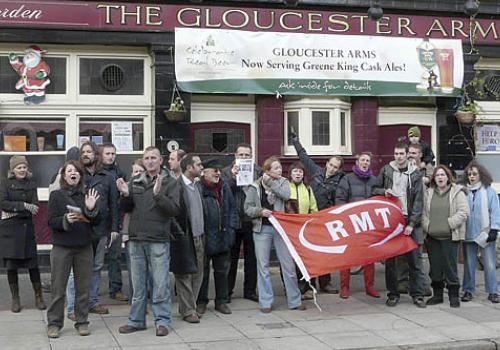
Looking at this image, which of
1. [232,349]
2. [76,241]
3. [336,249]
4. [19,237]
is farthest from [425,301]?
[19,237]

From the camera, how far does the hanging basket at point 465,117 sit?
12.2 m

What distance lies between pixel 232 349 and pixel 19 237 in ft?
10.7

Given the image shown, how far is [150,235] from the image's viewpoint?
282 inches

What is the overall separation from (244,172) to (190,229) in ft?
3.79

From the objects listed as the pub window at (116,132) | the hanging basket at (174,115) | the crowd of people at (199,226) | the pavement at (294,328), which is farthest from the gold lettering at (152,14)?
the pavement at (294,328)

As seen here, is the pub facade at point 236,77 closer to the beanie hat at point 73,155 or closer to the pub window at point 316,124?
the pub window at point 316,124

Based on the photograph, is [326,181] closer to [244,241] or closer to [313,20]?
[244,241]

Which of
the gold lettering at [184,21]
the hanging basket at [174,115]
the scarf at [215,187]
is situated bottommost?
the scarf at [215,187]

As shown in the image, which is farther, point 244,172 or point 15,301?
point 244,172

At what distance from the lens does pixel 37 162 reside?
1112 cm

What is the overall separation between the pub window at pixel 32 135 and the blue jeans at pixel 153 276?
457 centimetres

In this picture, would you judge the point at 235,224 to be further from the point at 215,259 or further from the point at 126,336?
the point at 126,336

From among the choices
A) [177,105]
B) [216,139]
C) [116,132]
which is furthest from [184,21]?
[116,132]

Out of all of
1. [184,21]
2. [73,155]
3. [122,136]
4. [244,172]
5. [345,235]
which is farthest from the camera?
[122,136]
